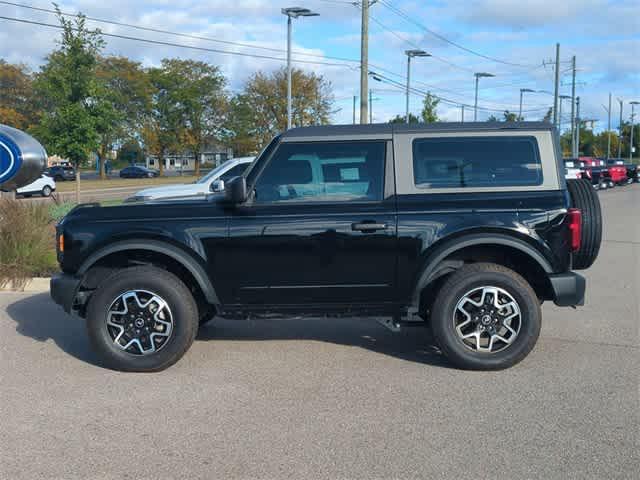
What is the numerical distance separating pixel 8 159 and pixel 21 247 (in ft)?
5.13

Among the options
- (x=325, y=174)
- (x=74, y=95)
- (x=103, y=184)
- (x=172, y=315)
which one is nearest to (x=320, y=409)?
(x=172, y=315)

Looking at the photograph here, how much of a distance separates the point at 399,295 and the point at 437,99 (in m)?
53.3

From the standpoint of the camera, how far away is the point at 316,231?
5734 mm

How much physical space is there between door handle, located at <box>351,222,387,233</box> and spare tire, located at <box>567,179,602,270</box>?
5.51 feet

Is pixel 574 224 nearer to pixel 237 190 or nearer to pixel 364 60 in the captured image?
pixel 237 190

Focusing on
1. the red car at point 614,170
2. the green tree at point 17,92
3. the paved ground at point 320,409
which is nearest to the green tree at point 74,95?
the paved ground at point 320,409

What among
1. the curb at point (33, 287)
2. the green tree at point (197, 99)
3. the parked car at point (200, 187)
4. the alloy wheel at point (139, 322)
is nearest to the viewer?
the alloy wheel at point (139, 322)

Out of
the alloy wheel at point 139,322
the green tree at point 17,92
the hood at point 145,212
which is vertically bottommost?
the alloy wheel at point 139,322

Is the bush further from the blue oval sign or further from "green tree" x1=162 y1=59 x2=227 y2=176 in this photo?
"green tree" x1=162 y1=59 x2=227 y2=176

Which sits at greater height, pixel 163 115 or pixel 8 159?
pixel 163 115

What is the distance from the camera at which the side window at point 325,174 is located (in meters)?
5.85

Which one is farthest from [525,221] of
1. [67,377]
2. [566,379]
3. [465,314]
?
[67,377]

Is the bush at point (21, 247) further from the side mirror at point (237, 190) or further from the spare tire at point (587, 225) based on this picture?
the spare tire at point (587, 225)

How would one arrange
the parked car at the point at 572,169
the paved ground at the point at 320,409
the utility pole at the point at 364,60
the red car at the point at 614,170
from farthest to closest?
1. the red car at the point at 614,170
2. the parked car at the point at 572,169
3. the utility pole at the point at 364,60
4. the paved ground at the point at 320,409
